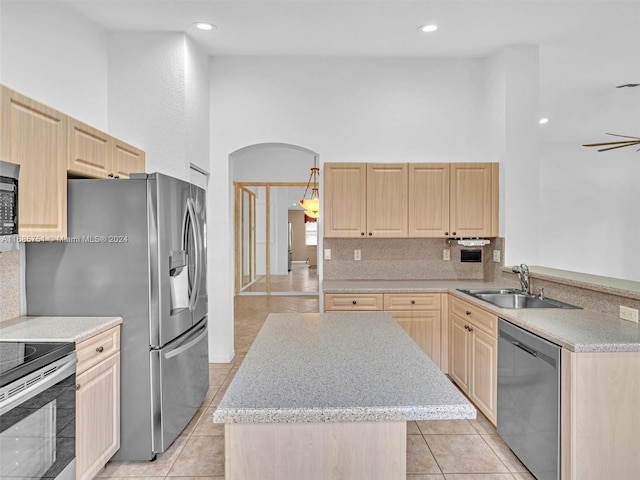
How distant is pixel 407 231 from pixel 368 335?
2.05 metres

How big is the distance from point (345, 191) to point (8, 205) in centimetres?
268

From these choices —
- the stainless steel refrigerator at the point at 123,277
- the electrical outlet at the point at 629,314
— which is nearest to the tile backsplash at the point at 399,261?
the electrical outlet at the point at 629,314

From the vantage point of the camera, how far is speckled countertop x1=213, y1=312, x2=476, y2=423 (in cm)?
123

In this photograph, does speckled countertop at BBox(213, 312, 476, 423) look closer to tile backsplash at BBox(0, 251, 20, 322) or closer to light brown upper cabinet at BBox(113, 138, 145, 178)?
tile backsplash at BBox(0, 251, 20, 322)

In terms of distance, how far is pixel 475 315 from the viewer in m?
3.03

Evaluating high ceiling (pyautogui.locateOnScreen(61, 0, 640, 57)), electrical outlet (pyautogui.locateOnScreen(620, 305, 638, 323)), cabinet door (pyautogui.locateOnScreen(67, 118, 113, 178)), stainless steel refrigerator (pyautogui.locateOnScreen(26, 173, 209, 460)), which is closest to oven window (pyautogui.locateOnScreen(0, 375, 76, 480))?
stainless steel refrigerator (pyautogui.locateOnScreen(26, 173, 209, 460))

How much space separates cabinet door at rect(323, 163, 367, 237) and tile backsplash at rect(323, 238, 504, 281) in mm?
419

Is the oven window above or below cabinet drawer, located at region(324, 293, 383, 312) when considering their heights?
below

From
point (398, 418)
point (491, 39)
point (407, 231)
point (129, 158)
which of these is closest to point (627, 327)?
point (398, 418)

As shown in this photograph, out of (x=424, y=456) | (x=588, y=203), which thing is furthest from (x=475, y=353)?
(x=588, y=203)

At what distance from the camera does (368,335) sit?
2057 millimetres

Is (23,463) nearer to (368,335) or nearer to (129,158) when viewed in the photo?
(368,335)

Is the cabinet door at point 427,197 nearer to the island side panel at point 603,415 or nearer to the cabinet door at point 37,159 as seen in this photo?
the island side panel at point 603,415

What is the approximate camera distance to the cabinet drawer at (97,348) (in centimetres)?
205
